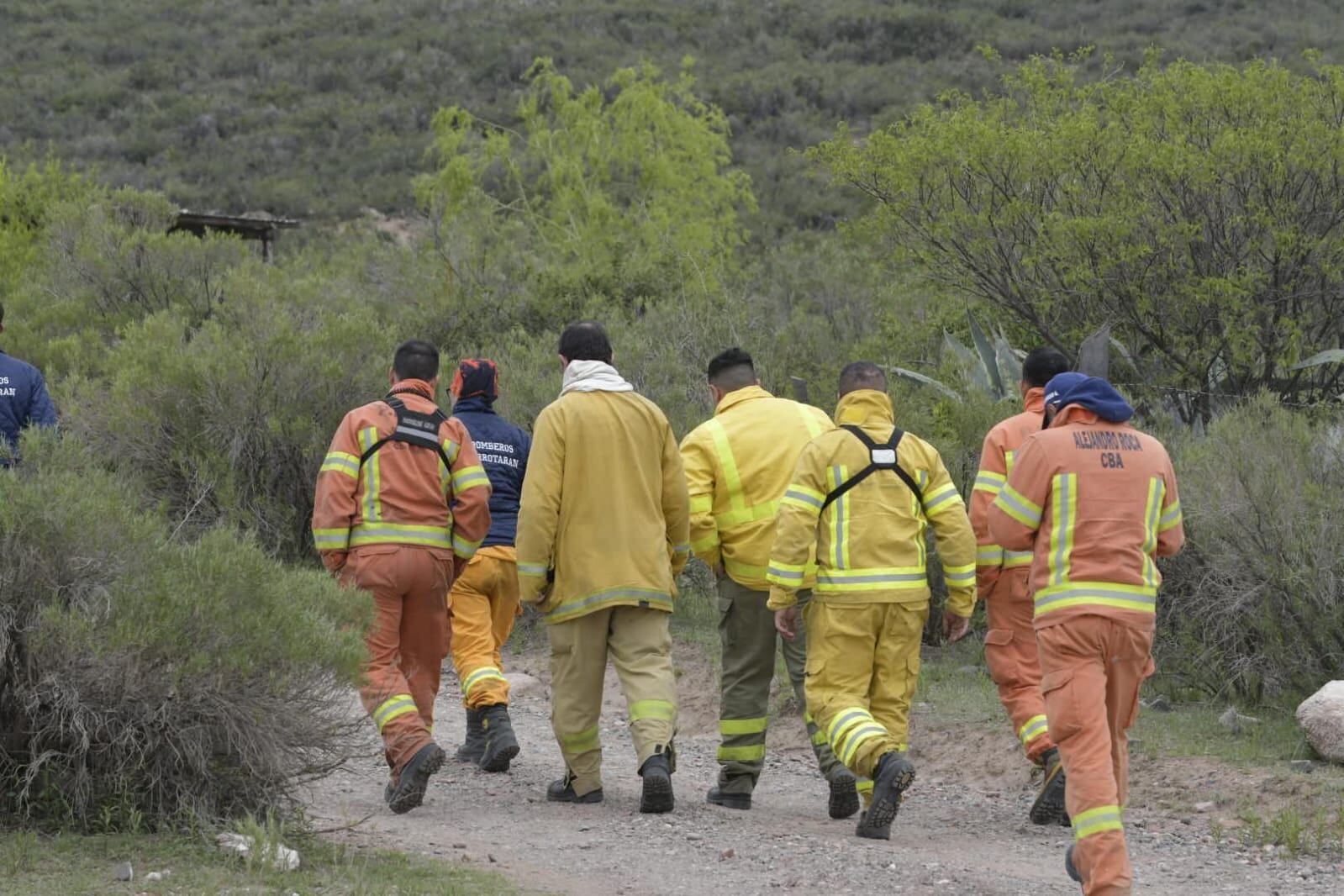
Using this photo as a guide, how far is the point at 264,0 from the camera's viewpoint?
58281 mm

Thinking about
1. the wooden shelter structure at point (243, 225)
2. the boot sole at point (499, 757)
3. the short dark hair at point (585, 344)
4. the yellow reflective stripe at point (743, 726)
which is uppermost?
the wooden shelter structure at point (243, 225)

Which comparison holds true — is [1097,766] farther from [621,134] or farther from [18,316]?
[621,134]

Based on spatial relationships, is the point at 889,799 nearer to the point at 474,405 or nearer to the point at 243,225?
the point at 474,405

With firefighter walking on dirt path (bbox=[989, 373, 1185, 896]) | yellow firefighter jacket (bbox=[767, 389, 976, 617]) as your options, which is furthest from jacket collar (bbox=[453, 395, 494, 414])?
firefighter walking on dirt path (bbox=[989, 373, 1185, 896])

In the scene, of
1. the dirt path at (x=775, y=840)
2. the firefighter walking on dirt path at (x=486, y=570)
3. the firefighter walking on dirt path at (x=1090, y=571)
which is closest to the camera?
the firefighter walking on dirt path at (x=1090, y=571)

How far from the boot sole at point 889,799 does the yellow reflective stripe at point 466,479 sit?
224 centimetres

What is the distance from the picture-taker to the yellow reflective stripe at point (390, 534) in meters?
6.99

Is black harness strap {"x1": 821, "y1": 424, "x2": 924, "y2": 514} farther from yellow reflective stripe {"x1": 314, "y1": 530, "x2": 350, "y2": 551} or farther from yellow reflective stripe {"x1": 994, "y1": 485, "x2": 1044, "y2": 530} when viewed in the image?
yellow reflective stripe {"x1": 314, "y1": 530, "x2": 350, "y2": 551}

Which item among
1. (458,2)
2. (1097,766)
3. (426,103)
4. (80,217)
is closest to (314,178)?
(426,103)

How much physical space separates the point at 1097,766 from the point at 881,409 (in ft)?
6.51

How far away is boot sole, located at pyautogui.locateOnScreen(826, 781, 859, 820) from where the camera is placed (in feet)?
22.5

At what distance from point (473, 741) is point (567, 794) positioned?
110cm

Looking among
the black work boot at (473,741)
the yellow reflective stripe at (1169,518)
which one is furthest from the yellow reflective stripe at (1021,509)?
the black work boot at (473,741)

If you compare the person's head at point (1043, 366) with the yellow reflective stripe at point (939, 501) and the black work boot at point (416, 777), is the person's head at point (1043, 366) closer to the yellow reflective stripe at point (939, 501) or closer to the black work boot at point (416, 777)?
the yellow reflective stripe at point (939, 501)
